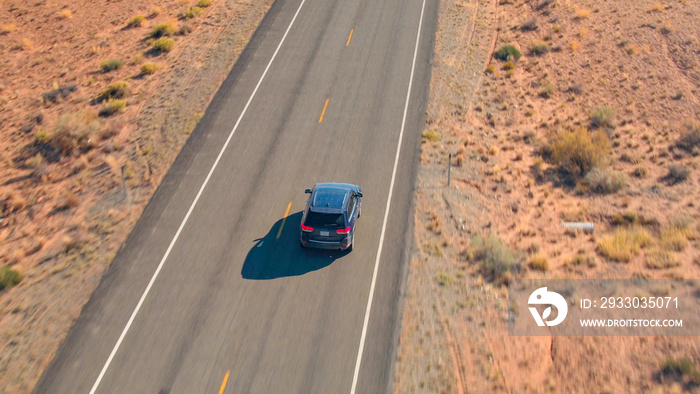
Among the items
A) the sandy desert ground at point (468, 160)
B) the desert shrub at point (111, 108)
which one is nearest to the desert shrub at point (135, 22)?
the sandy desert ground at point (468, 160)

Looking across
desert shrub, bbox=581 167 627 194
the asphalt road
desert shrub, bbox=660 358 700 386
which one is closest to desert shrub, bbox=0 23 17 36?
the asphalt road

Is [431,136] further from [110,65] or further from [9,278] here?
[110,65]

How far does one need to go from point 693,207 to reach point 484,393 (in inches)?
489

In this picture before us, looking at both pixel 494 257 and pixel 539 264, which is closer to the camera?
pixel 539 264

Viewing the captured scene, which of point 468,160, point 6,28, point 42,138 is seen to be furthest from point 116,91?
point 468,160

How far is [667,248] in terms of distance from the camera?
1861 centimetres

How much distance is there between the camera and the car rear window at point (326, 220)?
1808 cm

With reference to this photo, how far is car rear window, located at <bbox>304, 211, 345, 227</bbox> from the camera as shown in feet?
59.3

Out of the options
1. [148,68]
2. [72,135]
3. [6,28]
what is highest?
[148,68]

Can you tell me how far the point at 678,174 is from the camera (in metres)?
23.1

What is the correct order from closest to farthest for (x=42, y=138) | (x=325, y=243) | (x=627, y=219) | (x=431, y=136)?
1. (x=325, y=243)
2. (x=627, y=219)
3. (x=431, y=136)
4. (x=42, y=138)

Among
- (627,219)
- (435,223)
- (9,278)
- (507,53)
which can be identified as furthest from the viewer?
(507,53)

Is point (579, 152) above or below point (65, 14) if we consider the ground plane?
above

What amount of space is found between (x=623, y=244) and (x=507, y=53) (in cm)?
1616
